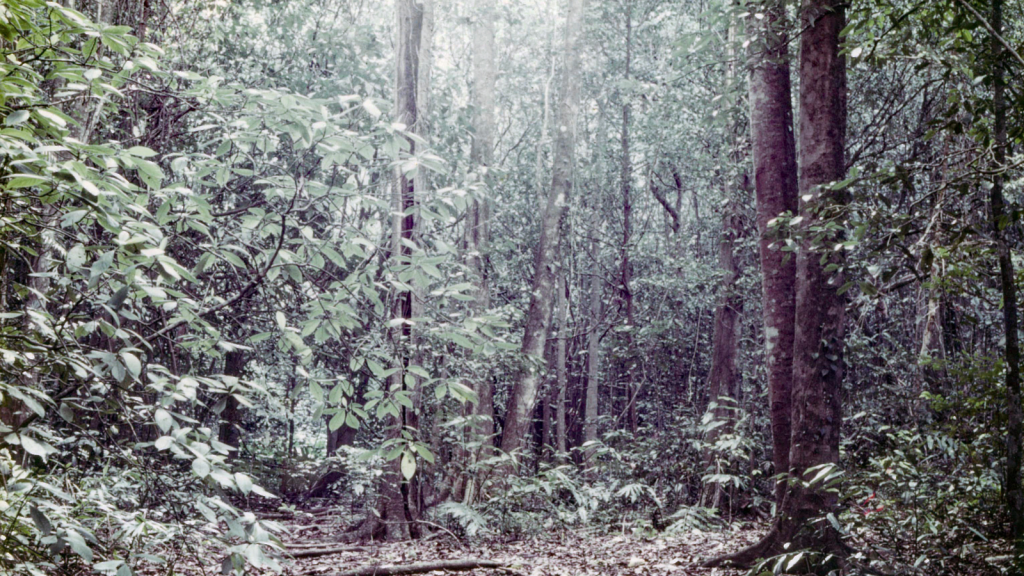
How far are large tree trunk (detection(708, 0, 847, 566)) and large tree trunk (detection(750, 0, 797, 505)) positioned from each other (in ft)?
1.99

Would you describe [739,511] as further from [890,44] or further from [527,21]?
[527,21]

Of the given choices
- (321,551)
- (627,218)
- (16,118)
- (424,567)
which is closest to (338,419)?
(16,118)

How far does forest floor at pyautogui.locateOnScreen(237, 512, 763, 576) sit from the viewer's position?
6.33 metres

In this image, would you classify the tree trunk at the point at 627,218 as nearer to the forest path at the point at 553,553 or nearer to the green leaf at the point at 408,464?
the forest path at the point at 553,553

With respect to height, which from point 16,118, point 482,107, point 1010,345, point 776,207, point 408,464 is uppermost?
point 482,107

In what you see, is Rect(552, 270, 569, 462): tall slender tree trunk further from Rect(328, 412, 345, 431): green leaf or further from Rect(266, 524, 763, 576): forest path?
Rect(328, 412, 345, 431): green leaf

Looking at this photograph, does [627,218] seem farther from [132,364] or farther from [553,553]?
[132,364]

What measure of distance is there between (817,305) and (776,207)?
1.26 metres

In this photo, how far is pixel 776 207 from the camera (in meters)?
6.02

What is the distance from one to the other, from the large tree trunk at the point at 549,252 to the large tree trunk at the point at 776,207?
4.48 meters

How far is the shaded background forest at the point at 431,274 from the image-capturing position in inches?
111

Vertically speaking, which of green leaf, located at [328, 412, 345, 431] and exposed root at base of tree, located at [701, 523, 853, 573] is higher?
green leaf, located at [328, 412, 345, 431]

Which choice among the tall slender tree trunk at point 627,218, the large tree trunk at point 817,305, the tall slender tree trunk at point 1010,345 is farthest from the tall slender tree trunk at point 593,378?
the tall slender tree trunk at point 1010,345

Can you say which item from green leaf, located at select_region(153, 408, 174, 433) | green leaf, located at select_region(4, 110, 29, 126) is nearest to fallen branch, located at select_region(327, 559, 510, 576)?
green leaf, located at select_region(153, 408, 174, 433)
